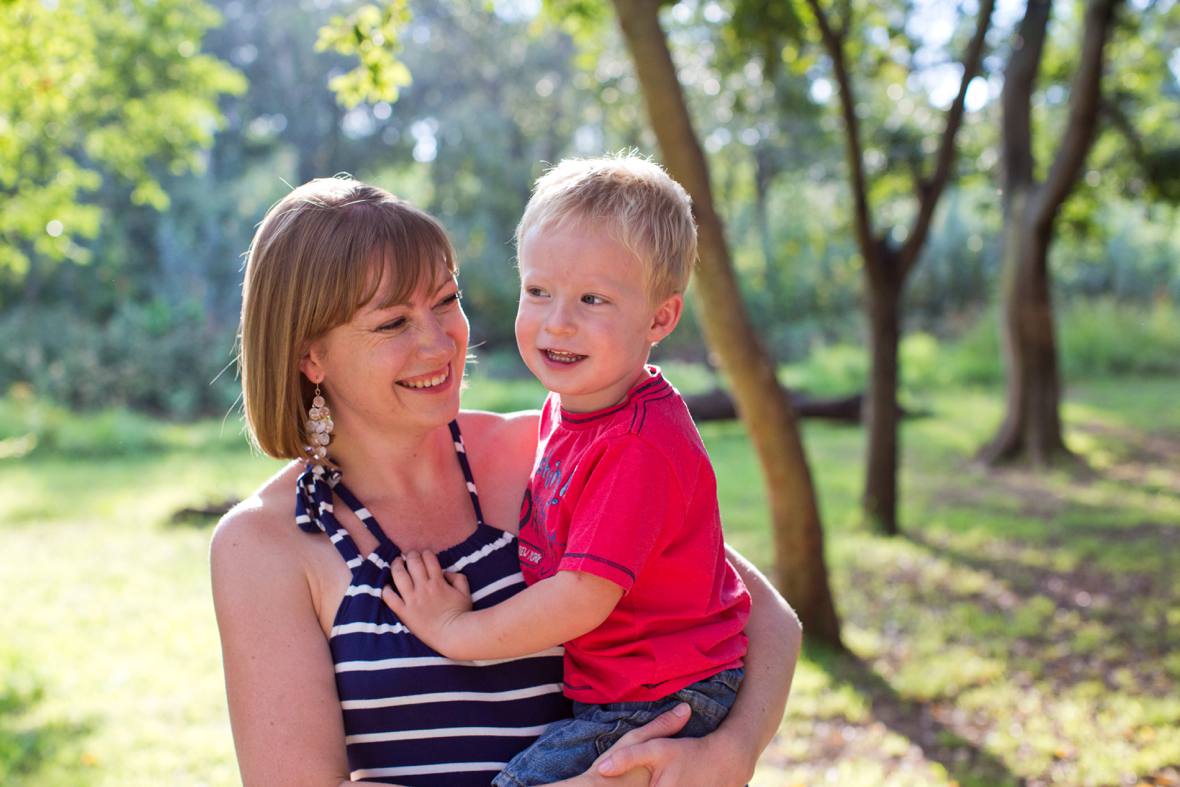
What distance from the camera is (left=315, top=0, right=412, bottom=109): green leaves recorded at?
135 inches

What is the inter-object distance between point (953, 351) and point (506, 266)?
8.40 meters

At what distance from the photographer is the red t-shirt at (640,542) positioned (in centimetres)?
176

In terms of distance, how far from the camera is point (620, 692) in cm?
186

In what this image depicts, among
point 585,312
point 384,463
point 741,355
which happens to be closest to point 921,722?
point 741,355

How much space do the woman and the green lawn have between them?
2912mm

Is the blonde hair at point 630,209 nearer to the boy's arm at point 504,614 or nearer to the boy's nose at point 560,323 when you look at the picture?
the boy's nose at point 560,323

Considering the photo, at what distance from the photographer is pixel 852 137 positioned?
23.2 ft

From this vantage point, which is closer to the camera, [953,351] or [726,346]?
[726,346]

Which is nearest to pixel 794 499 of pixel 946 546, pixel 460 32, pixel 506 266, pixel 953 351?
pixel 946 546

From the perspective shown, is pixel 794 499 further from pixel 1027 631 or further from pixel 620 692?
pixel 620 692

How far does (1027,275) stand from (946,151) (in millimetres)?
3734

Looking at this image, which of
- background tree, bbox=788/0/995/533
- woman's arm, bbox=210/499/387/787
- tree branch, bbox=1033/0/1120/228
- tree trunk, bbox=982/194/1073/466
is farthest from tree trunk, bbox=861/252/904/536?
woman's arm, bbox=210/499/387/787

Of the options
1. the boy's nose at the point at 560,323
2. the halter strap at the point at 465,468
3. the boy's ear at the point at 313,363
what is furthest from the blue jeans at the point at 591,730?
the boy's ear at the point at 313,363

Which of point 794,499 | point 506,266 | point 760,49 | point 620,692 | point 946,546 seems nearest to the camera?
point 620,692
